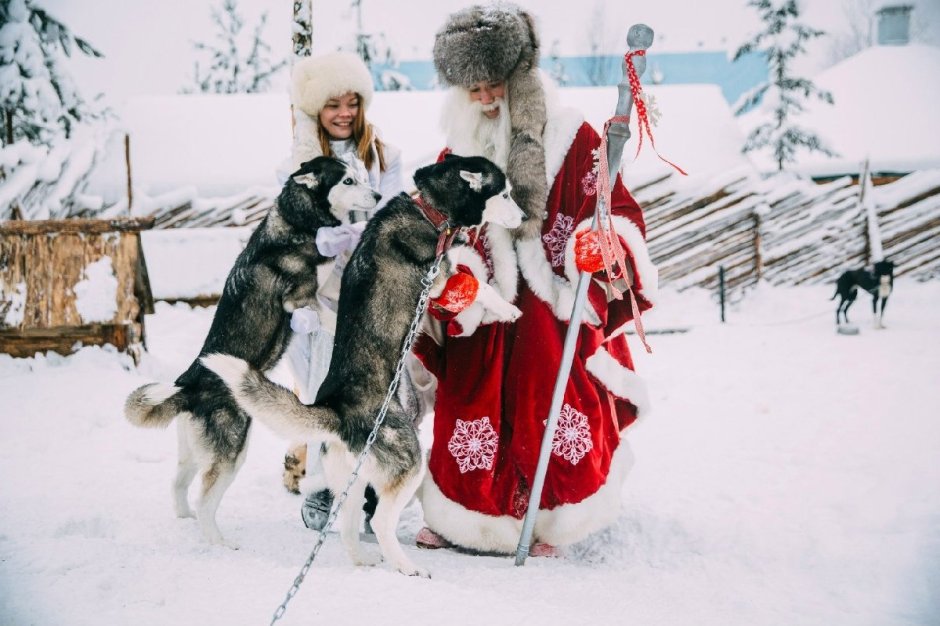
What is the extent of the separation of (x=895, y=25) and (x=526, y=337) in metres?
17.4

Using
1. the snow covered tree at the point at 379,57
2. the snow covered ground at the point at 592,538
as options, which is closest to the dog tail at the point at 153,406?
the snow covered ground at the point at 592,538

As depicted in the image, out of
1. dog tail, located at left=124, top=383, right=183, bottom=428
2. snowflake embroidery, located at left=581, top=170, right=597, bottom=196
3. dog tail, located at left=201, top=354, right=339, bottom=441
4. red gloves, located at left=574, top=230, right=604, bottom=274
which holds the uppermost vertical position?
snowflake embroidery, located at left=581, top=170, right=597, bottom=196

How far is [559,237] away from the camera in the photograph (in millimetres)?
2947

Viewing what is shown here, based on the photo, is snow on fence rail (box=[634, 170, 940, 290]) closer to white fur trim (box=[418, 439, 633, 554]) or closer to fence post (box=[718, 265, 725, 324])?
fence post (box=[718, 265, 725, 324])

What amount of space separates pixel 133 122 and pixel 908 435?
11.0 m

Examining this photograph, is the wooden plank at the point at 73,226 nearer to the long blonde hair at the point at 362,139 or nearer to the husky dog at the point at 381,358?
the long blonde hair at the point at 362,139

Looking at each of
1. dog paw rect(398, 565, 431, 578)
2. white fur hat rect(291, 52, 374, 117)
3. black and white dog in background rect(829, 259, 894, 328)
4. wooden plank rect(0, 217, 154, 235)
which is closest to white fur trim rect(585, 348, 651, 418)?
dog paw rect(398, 565, 431, 578)

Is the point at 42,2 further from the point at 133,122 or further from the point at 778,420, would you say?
the point at 778,420

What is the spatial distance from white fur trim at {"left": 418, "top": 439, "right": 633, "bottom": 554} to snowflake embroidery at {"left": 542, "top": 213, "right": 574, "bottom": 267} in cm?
92

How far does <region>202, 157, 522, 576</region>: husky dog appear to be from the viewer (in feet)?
7.65

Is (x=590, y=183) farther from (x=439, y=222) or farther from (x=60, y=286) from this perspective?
(x=60, y=286)

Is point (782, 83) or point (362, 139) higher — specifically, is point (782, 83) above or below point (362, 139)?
above

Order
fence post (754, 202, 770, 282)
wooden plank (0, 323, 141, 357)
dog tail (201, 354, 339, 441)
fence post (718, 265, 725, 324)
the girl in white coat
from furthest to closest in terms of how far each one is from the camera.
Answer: fence post (754, 202, 770, 282) → fence post (718, 265, 725, 324) → wooden plank (0, 323, 141, 357) → the girl in white coat → dog tail (201, 354, 339, 441)

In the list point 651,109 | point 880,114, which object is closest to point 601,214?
point 651,109
